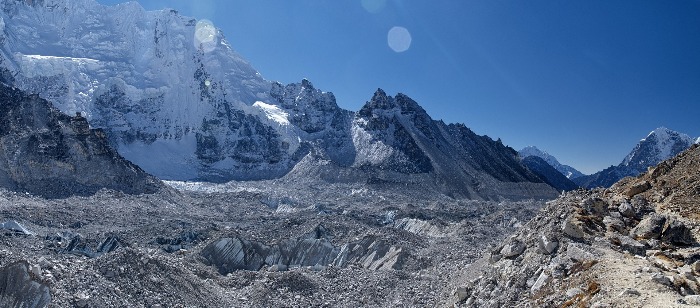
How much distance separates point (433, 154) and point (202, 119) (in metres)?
81.2

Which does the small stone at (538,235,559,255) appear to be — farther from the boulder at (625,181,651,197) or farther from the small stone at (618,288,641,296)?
the boulder at (625,181,651,197)

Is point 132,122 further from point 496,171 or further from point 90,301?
point 90,301

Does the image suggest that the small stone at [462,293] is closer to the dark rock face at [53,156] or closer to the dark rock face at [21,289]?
the dark rock face at [21,289]

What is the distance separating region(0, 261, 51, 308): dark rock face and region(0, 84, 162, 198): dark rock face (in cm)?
6422

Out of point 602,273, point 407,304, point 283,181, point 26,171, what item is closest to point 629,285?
point 602,273

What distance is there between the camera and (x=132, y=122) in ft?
552

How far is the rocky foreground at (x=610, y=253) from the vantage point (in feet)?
38.9

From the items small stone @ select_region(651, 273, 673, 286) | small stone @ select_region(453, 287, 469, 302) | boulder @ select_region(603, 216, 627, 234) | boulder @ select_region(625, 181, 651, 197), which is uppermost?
boulder @ select_region(625, 181, 651, 197)

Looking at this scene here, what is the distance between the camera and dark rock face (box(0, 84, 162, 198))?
255 ft

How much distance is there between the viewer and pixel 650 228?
16344 millimetres

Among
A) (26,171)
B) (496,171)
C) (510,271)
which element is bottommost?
(26,171)

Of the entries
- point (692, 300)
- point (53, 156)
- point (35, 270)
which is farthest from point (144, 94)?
point (692, 300)

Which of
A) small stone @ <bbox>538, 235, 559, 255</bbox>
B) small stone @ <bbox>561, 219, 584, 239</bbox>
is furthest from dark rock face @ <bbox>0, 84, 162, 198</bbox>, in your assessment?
small stone @ <bbox>561, 219, 584, 239</bbox>

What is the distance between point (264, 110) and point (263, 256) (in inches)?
6298
